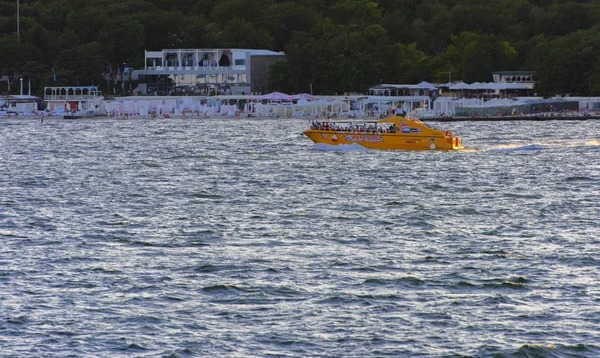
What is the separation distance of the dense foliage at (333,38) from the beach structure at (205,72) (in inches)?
136

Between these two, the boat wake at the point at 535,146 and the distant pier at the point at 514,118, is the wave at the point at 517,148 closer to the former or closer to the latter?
the boat wake at the point at 535,146

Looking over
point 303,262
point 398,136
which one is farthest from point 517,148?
point 303,262

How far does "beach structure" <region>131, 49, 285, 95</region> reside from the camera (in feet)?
544

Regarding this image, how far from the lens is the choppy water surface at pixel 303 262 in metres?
26.1

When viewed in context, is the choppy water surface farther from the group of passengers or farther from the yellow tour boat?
the group of passengers

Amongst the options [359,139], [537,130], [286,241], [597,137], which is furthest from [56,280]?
[537,130]

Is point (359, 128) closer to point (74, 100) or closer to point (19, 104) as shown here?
point (19, 104)

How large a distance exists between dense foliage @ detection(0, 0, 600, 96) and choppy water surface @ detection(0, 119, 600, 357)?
88948 millimetres

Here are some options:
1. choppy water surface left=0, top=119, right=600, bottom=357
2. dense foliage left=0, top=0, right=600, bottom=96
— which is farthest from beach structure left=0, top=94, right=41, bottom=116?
choppy water surface left=0, top=119, right=600, bottom=357

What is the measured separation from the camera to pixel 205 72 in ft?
549

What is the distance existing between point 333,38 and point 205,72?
1965 centimetres

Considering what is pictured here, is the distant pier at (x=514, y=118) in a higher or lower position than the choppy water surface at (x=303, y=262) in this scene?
higher

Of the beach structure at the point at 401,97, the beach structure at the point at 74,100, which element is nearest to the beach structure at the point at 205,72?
the beach structure at the point at 74,100

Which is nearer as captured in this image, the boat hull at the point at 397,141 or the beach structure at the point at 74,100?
the boat hull at the point at 397,141
